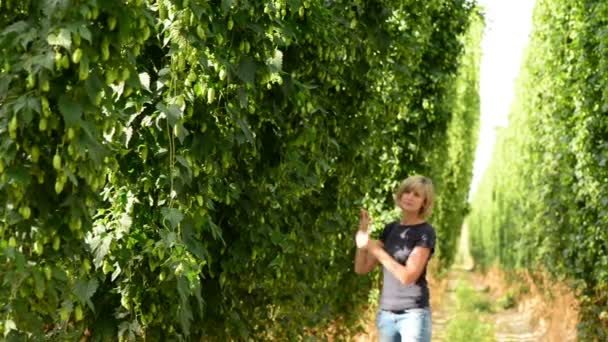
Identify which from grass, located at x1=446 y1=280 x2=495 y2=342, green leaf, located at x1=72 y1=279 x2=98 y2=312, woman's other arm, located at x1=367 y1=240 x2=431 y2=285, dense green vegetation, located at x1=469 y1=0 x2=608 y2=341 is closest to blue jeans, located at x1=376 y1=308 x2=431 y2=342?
woman's other arm, located at x1=367 y1=240 x2=431 y2=285

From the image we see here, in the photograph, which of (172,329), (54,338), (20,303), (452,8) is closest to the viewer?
(20,303)

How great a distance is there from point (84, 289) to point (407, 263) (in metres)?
2.09

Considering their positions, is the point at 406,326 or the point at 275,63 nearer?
the point at 275,63

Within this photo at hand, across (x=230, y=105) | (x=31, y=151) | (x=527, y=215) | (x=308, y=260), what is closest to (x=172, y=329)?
(x=230, y=105)

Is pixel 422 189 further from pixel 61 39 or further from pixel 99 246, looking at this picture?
pixel 61 39

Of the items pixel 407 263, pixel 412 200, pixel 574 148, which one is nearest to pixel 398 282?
pixel 407 263

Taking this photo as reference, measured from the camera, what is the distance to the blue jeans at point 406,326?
4207mm

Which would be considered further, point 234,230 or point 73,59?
point 234,230

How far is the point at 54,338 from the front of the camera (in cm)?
273

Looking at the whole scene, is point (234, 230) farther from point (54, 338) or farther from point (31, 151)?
point (31, 151)

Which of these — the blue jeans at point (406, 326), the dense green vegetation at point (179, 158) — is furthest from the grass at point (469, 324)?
the blue jeans at point (406, 326)

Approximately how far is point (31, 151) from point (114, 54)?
0.34 meters

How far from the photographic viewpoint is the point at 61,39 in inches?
78.0

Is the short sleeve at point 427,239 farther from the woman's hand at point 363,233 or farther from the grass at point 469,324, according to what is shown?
the grass at point 469,324
